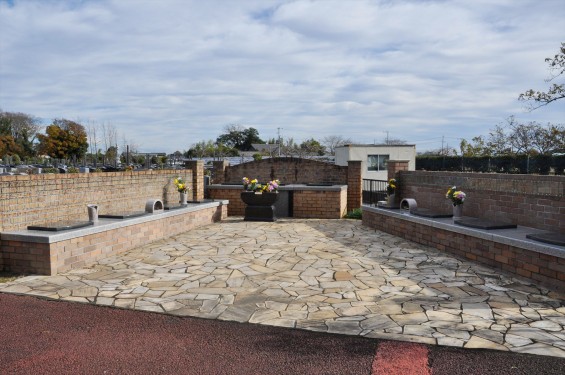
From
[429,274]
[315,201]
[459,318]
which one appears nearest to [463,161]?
[315,201]

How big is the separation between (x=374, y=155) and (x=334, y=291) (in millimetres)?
25350

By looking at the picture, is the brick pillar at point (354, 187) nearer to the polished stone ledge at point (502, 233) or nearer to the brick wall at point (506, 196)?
the brick wall at point (506, 196)

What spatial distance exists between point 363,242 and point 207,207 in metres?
4.28

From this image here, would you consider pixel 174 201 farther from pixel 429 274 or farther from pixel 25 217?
pixel 429 274

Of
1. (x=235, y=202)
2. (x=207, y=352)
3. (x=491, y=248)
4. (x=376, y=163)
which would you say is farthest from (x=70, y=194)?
(x=376, y=163)

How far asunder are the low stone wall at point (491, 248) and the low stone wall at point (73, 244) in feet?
16.6

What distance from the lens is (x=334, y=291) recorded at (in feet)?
17.8

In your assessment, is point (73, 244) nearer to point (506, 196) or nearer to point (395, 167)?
point (506, 196)

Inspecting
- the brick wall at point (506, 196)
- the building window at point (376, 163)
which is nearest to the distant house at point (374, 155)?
the building window at point (376, 163)

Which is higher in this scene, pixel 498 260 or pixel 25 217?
pixel 25 217

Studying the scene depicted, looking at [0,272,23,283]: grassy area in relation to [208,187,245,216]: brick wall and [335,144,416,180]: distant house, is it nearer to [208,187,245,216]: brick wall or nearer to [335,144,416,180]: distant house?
[208,187,245,216]: brick wall

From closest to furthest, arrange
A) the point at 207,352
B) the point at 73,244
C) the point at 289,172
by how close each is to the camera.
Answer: the point at 207,352 → the point at 73,244 → the point at 289,172

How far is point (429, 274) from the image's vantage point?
246 inches

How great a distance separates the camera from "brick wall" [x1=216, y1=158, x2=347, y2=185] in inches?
612
